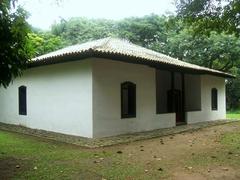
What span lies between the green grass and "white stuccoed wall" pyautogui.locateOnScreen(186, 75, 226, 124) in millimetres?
10849

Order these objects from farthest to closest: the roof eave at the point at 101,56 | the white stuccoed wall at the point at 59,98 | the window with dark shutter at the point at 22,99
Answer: the window with dark shutter at the point at 22,99 < the white stuccoed wall at the point at 59,98 < the roof eave at the point at 101,56

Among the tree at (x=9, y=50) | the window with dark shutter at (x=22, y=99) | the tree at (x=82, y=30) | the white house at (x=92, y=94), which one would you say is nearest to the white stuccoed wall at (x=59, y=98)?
the white house at (x=92, y=94)

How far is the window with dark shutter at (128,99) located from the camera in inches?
607

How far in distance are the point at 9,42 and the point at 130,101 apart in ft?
25.8

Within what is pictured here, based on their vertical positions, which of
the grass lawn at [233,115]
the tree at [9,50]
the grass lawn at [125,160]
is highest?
the tree at [9,50]

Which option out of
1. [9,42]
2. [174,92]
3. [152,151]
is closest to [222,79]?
[174,92]

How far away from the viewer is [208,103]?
22656 mm

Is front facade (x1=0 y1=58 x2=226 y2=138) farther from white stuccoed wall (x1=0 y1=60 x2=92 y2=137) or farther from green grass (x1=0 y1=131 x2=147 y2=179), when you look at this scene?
green grass (x1=0 y1=131 x2=147 y2=179)

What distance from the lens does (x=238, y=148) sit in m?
11.3

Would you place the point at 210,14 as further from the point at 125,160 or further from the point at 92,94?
the point at 92,94

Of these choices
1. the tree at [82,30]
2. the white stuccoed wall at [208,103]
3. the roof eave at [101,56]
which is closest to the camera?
the roof eave at [101,56]

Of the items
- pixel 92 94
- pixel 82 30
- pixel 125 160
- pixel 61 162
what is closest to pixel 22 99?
pixel 92 94

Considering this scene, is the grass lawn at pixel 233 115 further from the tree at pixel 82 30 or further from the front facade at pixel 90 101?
the tree at pixel 82 30

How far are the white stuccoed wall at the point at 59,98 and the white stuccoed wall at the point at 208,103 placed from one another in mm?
7969
